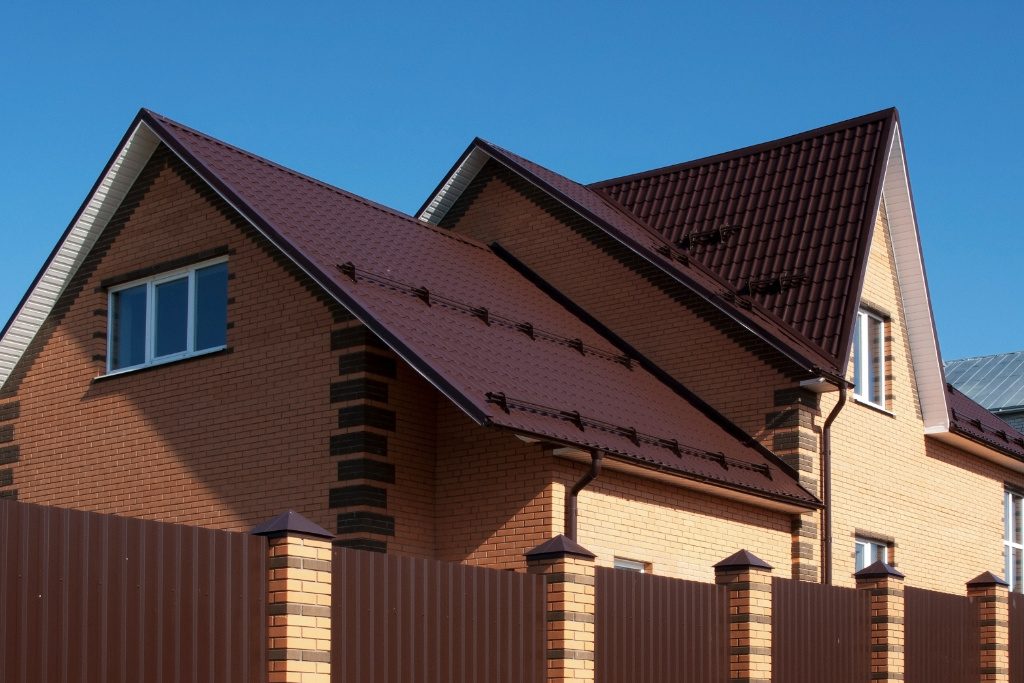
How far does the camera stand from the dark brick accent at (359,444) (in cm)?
1258

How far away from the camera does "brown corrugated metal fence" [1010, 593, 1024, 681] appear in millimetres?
15773

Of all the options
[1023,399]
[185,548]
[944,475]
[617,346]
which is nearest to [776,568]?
[617,346]

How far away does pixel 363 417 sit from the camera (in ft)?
41.3

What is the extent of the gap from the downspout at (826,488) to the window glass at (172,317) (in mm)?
6791

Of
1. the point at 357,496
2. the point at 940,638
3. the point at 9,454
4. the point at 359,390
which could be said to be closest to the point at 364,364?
the point at 359,390

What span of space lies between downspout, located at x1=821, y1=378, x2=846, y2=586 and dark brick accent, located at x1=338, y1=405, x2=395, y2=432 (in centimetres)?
535

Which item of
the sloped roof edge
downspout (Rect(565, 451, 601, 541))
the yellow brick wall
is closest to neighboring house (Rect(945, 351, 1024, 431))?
the yellow brick wall

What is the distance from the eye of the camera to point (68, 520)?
6.76m

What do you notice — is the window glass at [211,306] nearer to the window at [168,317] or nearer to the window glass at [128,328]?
the window at [168,317]

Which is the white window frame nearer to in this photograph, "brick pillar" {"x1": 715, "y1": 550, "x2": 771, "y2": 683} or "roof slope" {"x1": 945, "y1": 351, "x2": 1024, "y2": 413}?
"brick pillar" {"x1": 715, "y1": 550, "x2": 771, "y2": 683}

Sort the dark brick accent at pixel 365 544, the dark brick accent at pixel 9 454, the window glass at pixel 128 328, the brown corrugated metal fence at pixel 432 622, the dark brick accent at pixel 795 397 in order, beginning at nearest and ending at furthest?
1. the brown corrugated metal fence at pixel 432 622
2. the dark brick accent at pixel 365 544
3. the window glass at pixel 128 328
4. the dark brick accent at pixel 9 454
5. the dark brick accent at pixel 795 397

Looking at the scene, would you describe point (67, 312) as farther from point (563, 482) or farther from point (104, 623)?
point (104, 623)

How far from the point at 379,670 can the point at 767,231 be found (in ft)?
35.4

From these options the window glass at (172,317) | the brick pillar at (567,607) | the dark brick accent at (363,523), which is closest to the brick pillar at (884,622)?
the dark brick accent at (363,523)
